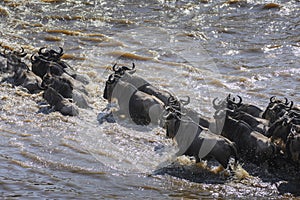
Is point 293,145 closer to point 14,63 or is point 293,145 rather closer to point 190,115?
point 190,115

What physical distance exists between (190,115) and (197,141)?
4.89ft

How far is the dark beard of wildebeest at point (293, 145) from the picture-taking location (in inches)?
368

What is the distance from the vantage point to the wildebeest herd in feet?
31.4

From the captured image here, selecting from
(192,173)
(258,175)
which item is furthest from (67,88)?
(258,175)

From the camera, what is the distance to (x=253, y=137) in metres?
9.84

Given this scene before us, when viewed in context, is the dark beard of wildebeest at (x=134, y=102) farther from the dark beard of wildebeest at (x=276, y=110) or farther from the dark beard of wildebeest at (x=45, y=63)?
the dark beard of wildebeest at (x=276, y=110)

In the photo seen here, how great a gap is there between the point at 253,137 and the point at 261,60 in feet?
25.6

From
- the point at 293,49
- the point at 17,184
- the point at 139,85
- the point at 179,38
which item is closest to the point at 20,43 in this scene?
the point at 179,38

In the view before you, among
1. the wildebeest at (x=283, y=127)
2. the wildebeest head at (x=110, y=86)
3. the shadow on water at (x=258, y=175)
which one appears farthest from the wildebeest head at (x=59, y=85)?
the wildebeest at (x=283, y=127)

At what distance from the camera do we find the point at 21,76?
48.2 feet

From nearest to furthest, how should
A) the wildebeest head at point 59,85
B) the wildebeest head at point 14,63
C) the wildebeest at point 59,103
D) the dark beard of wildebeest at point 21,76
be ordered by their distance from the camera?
the wildebeest at point 59,103 → the wildebeest head at point 59,85 → the dark beard of wildebeest at point 21,76 → the wildebeest head at point 14,63

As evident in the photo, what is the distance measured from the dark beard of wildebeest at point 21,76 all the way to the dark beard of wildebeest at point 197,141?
4591 millimetres

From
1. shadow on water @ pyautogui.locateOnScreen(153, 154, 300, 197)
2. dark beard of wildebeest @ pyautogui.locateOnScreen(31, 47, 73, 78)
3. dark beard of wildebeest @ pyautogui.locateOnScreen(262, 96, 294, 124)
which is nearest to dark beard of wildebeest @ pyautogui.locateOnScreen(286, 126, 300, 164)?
shadow on water @ pyautogui.locateOnScreen(153, 154, 300, 197)

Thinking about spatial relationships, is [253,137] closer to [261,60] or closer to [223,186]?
[223,186]
